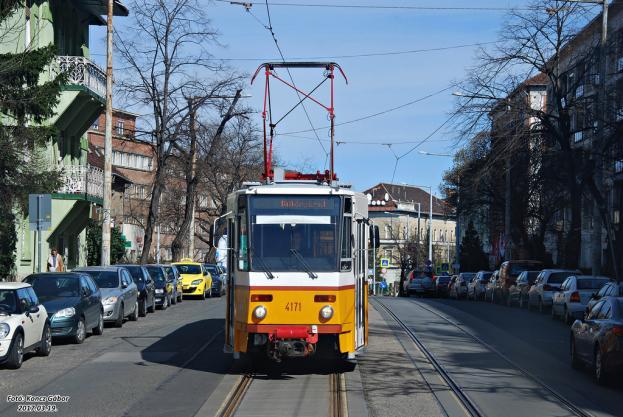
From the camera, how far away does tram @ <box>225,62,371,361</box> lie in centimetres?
1463

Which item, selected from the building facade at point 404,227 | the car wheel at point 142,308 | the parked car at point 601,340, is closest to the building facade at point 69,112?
the car wheel at point 142,308

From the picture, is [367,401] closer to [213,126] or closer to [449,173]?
[213,126]

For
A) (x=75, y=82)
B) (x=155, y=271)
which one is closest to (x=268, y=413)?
(x=155, y=271)

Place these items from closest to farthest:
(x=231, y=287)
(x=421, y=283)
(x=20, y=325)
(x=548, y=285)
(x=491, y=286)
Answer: (x=231, y=287)
(x=20, y=325)
(x=548, y=285)
(x=491, y=286)
(x=421, y=283)

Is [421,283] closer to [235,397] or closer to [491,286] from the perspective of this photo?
[491,286]

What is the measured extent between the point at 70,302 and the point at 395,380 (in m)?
8.33

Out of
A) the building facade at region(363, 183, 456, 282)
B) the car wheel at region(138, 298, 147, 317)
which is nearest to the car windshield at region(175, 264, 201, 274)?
the car wheel at region(138, 298, 147, 317)

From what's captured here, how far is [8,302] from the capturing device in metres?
16.6

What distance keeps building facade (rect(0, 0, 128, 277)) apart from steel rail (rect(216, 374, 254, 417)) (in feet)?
64.2

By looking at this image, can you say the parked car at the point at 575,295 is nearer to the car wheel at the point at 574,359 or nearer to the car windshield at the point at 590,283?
the car windshield at the point at 590,283

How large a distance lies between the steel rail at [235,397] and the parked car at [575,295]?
14021 mm

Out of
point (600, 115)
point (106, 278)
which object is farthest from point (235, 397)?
point (600, 115)

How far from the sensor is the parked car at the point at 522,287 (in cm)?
3603

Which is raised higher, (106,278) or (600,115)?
(600,115)
